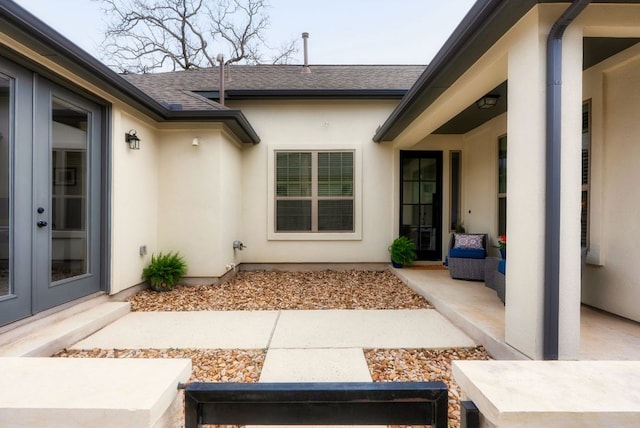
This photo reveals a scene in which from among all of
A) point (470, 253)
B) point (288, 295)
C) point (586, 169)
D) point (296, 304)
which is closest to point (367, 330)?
point (296, 304)

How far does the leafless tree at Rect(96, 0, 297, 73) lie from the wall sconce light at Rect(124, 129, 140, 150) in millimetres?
9647

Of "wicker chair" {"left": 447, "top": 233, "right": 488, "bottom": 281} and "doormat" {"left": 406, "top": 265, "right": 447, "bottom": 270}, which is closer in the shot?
"wicker chair" {"left": 447, "top": 233, "right": 488, "bottom": 281}

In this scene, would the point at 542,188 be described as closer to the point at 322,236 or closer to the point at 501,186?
the point at 501,186

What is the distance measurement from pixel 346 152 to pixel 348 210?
1216mm

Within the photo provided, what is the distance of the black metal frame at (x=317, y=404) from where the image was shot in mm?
950

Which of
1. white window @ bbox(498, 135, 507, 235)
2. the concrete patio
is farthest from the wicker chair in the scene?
the concrete patio

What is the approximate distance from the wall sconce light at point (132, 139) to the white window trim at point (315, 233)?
2504mm

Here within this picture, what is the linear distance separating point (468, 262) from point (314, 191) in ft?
10.4

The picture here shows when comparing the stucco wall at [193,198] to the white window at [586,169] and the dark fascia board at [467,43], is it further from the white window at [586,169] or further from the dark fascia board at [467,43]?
the white window at [586,169]

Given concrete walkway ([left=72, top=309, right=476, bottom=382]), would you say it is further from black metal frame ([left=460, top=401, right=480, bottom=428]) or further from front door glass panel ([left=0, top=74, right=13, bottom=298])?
black metal frame ([left=460, top=401, right=480, bottom=428])

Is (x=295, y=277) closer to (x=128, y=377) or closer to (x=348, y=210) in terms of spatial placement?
(x=348, y=210)

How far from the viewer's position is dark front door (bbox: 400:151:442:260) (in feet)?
21.2

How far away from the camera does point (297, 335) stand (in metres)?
3.06

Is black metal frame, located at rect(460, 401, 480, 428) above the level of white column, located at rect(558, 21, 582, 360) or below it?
below
